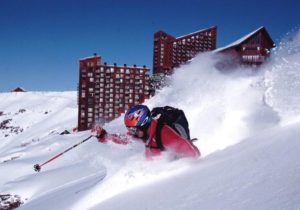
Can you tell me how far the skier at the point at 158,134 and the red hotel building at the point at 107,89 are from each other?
22551mm

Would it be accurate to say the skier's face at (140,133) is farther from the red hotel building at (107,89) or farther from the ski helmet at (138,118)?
the red hotel building at (107,89)

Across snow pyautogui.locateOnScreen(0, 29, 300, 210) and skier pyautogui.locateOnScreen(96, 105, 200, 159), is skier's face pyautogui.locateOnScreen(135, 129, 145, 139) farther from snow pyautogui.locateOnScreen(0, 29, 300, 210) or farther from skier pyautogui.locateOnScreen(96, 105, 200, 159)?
snow pyautogui.locateOnScreen(0, 29, 300, 210)

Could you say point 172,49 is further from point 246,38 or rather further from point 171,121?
point 171,121

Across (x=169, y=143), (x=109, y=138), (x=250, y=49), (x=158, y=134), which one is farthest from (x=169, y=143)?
(x=250, y=49)

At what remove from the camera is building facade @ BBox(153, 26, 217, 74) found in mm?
32438

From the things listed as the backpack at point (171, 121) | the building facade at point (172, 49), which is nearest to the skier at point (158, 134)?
the backpack at point (171, 121)

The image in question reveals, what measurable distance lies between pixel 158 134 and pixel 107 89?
76.6ft

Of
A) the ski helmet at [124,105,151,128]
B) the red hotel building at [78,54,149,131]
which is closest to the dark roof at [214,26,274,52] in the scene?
the red hotel building at [78,54,149,131]

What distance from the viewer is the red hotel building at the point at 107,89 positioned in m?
28.1

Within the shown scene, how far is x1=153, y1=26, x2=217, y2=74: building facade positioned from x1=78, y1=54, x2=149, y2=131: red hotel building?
173 inches

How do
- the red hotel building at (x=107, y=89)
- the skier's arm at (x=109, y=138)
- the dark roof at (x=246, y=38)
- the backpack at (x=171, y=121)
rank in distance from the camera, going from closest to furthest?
the backpack at (x=171, y=121), the skier's arm at (x=109, y=138), the dark roof at (x=246, y=38), the red hotel building at (x=107, y=89)

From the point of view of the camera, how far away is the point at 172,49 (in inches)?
1277

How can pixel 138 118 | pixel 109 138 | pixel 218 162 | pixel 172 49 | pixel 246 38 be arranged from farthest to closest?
pixel 172 49 → pixel 246 38 → pixel 109 138 → pixel 138 118 → pixel 218 162

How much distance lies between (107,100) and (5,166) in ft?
44.3
